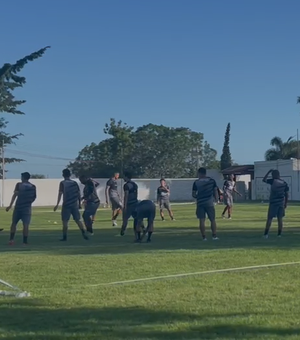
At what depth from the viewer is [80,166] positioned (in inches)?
3465

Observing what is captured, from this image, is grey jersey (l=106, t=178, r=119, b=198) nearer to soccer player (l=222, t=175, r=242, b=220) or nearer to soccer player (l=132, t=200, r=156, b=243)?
soccer player (l=222, t=175, r=242, b=220)

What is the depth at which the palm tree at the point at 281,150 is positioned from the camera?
270 feet

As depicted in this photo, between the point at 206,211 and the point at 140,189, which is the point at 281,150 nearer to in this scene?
the point at 140,189

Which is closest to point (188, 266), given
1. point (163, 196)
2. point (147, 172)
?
point (163, 196)

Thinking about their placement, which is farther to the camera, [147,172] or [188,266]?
[147,172]

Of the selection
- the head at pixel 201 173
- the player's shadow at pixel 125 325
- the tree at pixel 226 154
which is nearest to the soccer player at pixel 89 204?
the head at pixel 201 173

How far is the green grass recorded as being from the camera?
680 cm

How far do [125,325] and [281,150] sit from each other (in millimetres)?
77996

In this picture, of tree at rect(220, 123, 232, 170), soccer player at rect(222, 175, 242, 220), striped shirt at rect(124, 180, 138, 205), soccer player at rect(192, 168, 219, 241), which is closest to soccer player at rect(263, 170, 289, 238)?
soccer player at rect(192, 168, 219, 241)

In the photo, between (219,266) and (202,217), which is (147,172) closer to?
(202,217)

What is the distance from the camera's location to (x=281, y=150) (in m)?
83.3

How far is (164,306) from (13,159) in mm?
65141

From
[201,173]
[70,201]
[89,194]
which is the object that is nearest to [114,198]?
[89,194]

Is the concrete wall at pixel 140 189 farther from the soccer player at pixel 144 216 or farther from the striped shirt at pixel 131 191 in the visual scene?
the soccer player at pixel 144 216
